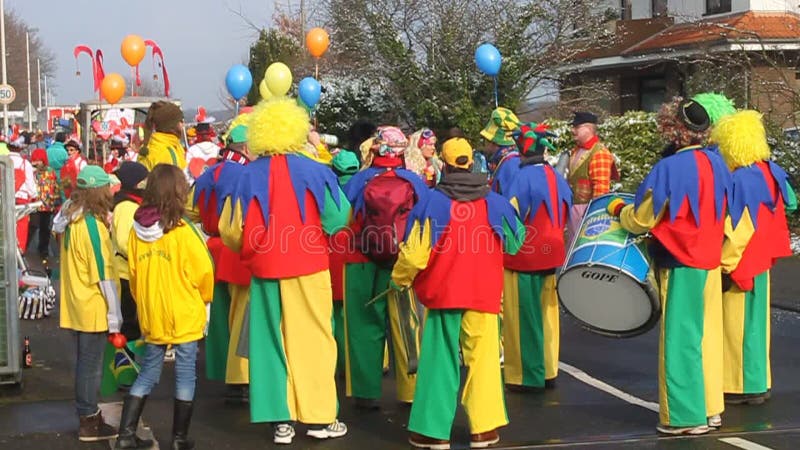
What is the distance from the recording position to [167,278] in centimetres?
601

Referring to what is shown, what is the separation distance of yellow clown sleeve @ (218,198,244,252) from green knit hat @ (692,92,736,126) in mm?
2807

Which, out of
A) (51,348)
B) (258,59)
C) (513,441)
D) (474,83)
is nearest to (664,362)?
(513,441)

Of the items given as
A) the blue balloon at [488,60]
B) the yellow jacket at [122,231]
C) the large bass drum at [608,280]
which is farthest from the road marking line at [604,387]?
the blue balloon at [488,60]

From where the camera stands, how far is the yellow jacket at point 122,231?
6.48m

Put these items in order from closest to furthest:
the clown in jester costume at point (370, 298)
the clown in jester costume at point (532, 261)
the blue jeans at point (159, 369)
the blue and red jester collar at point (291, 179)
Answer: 1. the blue jeans at point (159, 369)
2. the blue and red jester collar at point (291, 179)
3. the clown in jester costume at point (370, 298)
4. the clown in jester costume at point (532, 261)

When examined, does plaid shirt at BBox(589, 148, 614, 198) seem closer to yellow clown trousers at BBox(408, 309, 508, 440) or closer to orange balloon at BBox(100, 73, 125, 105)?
yellow clown trousers at BBox(408, 309, 508, 440)

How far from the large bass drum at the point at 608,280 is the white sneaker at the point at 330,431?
1.54 metres

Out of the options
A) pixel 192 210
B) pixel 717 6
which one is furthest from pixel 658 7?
pixel 192 210

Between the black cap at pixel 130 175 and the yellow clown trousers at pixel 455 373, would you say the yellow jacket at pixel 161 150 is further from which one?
the yellow clown trousers at pixel 455 373

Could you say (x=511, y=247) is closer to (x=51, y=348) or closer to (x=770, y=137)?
(x=51, y=348)

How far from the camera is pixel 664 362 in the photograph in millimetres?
6699

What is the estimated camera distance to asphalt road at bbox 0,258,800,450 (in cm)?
664

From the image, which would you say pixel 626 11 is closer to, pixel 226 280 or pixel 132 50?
pixel 132 50

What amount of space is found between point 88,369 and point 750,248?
4238 millimetres
